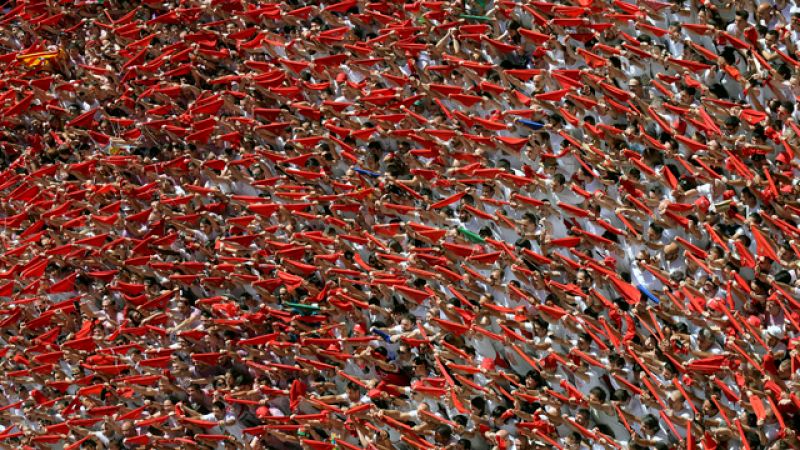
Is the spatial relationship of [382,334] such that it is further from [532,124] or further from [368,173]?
[532,124]

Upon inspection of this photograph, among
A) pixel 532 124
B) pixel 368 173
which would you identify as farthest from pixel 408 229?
pixel 532 124

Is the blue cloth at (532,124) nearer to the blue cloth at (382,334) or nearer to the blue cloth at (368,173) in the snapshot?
the blue cloth at (368,173)

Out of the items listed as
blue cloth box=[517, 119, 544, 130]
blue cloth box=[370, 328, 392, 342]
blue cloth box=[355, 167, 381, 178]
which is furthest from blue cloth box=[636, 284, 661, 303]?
blue cloth box=[355, 167, 381, 178]

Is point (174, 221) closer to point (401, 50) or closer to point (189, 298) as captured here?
point (189, 298)

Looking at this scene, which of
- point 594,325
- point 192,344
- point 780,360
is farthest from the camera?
point 192,344

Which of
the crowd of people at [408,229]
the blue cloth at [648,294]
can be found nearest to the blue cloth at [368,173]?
the crowd of people at [408,229]

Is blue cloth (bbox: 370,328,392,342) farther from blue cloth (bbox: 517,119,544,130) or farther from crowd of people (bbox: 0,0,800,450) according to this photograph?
blue cloth (bbox: 517,119,544,130)

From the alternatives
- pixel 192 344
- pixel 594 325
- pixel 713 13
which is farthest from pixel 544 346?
pixel 192 344

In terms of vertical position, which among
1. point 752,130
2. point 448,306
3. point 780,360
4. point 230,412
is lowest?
point 230,412
